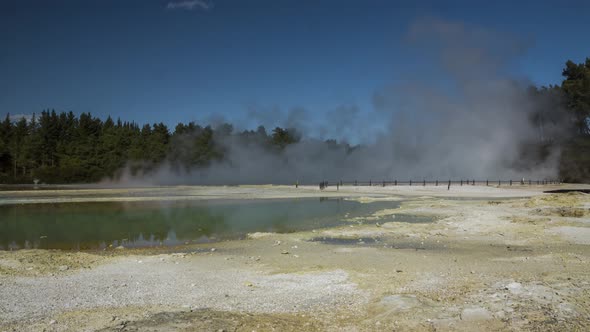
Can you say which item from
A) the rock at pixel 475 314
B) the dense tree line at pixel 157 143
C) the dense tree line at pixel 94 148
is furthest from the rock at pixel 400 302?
the dense tree line at pixel 94 148

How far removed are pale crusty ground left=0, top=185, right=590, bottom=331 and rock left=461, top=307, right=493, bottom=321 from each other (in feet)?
0.09

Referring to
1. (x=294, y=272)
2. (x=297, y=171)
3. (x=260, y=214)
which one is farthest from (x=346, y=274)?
(x=297, y=171)

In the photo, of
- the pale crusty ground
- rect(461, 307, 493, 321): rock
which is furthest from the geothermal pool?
rect(461, 307, 493, 321): rock

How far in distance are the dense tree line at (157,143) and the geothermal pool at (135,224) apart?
73477mm

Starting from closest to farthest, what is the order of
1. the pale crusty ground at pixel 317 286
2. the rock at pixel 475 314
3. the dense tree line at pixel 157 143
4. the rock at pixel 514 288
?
the rock at pixel 475 314, the pale crusty ground at pixel 317 286, the rock at pixel 514 288, the dense tree line at pixel 157 143

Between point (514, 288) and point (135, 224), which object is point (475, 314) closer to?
point (514, 288)

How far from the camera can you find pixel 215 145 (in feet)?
447

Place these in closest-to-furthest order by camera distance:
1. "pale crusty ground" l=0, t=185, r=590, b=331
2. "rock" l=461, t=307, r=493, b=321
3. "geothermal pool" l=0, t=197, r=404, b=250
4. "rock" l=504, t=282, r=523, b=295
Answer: "rock" l=461, t=307, r=493, b=321
"pale crusty ground" l=0, t=185, r=590, b=331
"rock" l=504, t=282, r=523, b=295
"geothermal pool" l=0, t=197, r=404, b=250

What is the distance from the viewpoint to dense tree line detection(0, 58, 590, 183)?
9525 centimetres

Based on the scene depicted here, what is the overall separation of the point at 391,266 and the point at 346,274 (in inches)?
82.3

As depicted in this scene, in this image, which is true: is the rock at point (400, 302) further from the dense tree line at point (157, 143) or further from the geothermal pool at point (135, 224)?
the dense tree line at point (157, 143)

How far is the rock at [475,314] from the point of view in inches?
350

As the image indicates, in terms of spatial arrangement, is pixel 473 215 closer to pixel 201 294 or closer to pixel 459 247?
pixel 459 247

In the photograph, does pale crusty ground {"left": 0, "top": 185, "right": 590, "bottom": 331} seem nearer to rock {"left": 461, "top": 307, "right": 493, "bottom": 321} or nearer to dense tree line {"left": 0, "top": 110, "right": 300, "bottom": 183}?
rock {"left": 461, "top": 307, "right": 493, "bottom": 321}
